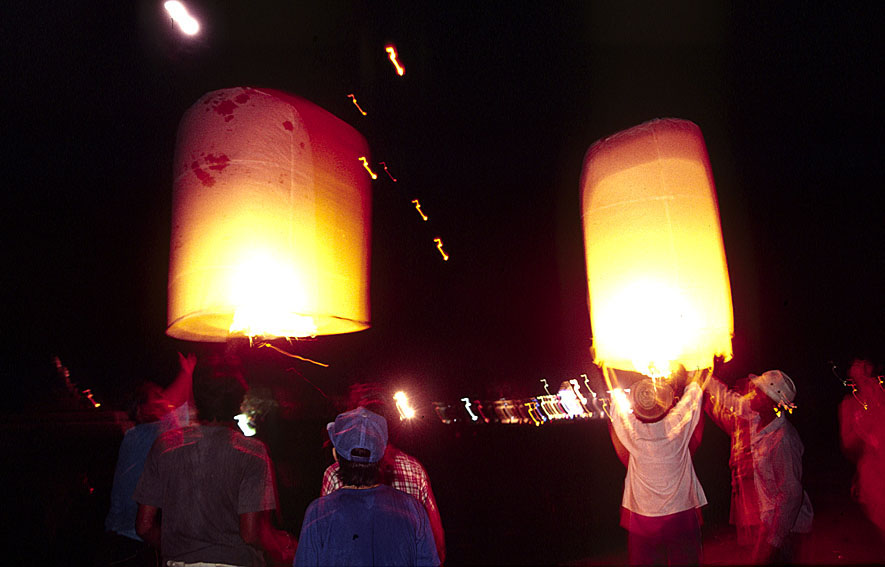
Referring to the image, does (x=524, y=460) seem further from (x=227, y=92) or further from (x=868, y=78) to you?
(x=227, y=92)

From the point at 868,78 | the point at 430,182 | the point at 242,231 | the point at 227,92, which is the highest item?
the point at 868,78


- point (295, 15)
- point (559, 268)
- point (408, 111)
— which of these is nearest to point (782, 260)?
point (559, 268)

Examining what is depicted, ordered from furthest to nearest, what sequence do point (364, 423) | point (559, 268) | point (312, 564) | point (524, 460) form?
point (524, 460) → point (559, 268) → point (364, 423) → point (312, 564)

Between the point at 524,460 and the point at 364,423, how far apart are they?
1064cm

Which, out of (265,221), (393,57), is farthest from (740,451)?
(393,57)

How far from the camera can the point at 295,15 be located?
351 centimetres

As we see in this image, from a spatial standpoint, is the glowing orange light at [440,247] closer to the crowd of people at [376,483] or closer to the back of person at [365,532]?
the crowd of people at [376,483]

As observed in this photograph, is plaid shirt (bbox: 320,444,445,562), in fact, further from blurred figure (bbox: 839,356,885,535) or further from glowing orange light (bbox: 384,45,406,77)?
blurred figure (bbox: 839,356,885,535)

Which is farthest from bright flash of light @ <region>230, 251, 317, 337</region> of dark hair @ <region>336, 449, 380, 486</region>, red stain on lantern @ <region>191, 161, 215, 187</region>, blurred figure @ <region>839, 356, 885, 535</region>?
Answer: blurred figure @ <region>839, 356, 885, 535</region>

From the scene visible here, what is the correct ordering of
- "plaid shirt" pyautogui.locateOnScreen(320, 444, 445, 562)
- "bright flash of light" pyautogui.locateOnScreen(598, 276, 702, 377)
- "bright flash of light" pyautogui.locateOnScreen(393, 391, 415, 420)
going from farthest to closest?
"bright flash of light" pyautogui.locateOnScreen(393, 391, 415, 420) → "plaid shirt" pyautogui.locateOnScreen(320, 444, 445, 562) → "bright flash of light" pyautogui.locateOnScreen(598, 276, 702, 377)

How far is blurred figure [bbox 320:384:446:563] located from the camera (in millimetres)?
2979

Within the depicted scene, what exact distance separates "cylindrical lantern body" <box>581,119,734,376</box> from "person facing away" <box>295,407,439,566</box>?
4.65ft

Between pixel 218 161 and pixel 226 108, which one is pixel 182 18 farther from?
pixel 218 161

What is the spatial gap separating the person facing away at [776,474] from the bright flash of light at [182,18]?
16.3 feet
